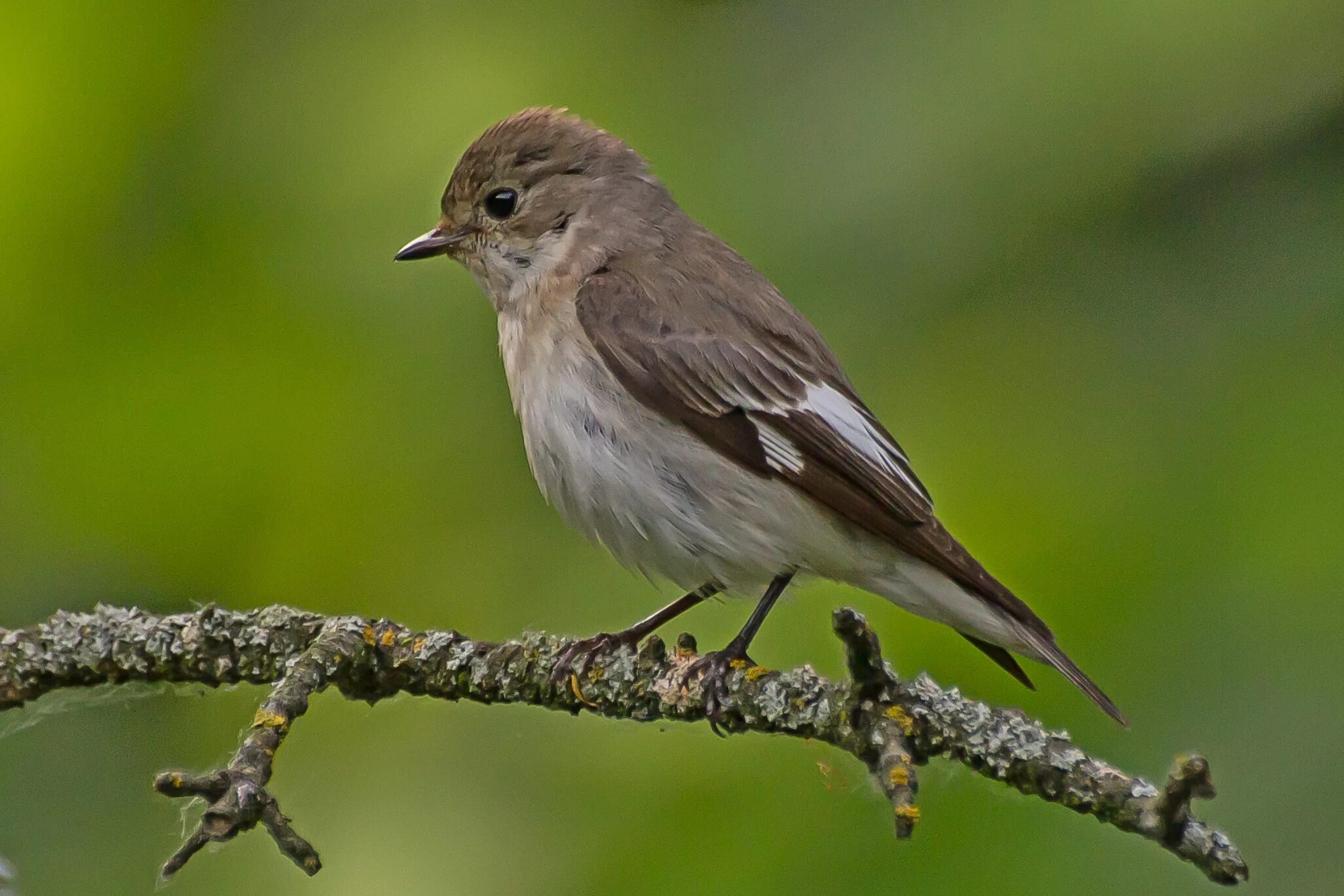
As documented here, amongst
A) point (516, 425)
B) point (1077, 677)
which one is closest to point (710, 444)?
point (516, 425)

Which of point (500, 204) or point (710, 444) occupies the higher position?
point (500, 204)

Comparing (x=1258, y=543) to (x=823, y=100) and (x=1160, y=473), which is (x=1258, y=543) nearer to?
(x=1160, y=473)

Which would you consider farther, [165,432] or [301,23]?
[301,23]

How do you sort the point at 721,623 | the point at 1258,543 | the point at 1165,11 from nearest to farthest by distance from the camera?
the point at 1258,543
the point at 1165,11
the point at 721,623

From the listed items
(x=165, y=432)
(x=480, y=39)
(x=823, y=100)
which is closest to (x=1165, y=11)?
(x=823, y=100)

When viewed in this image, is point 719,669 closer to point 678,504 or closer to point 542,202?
point 678,504

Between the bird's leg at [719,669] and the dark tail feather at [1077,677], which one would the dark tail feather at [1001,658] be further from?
the bird's leg at [719,669]

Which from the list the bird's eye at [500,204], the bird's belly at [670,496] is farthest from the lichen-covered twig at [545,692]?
the bird's eye at [500,204]
